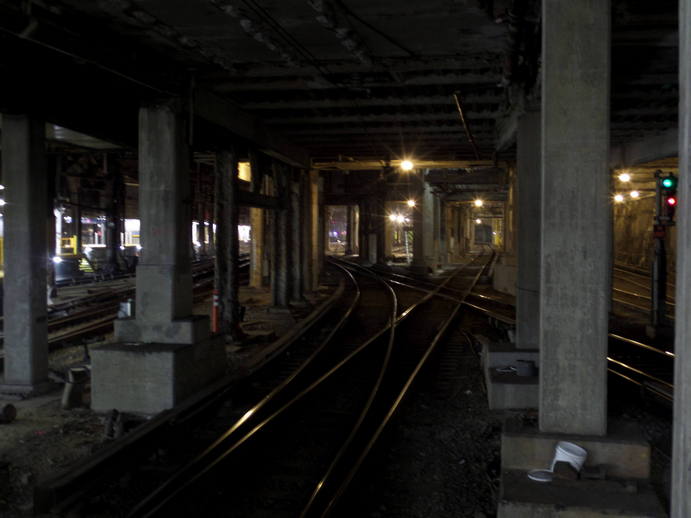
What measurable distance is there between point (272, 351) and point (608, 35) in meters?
8.05

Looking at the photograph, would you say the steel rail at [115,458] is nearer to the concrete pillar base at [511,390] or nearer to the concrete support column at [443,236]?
the concrete pillar base at [511,390]

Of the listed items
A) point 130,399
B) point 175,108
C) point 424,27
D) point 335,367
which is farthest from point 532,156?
point 130,399

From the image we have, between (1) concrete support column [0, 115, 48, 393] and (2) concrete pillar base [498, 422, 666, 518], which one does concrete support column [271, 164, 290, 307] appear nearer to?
(1) concrete support column [0, 115, 48, 393]

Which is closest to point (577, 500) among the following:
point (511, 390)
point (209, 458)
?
point (209, 458)

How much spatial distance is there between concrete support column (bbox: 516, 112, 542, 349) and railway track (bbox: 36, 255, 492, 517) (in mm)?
2186

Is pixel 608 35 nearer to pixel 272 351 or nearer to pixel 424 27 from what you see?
pixel 424 27

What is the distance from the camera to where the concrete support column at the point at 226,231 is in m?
12.6

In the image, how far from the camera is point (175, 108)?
888 cm

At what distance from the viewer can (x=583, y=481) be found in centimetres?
460

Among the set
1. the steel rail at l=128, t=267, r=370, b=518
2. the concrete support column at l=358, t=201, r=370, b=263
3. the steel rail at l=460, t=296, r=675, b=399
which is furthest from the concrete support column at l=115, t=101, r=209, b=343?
the concrete support column at l=358, t=201, r=370, b=263

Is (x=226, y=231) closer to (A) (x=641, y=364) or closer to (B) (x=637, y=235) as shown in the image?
(A) (x=641, y=364)

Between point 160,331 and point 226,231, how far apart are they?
4.47 meters

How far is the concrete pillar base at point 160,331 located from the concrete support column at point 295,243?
9284 millimetres

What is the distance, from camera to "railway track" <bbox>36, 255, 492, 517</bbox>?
18.0 ft
